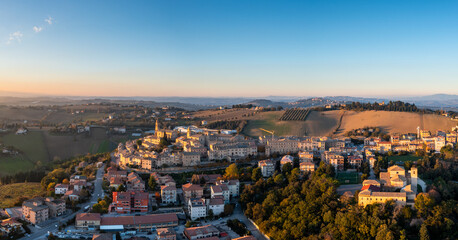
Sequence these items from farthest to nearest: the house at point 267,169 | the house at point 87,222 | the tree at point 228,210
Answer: the house at point 267,169
the tree at point 228,210
the house at point 87,222

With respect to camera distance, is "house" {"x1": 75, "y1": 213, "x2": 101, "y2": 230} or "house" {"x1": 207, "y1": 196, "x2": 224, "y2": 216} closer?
"house" {"x1": 75, "y1": 213, "x2": 101, "y2": 230}

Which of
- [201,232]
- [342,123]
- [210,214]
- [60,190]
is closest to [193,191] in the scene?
[210,214]

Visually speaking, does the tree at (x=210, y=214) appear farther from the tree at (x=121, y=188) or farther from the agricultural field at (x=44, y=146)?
the agricultural field at (x=44, y=146)

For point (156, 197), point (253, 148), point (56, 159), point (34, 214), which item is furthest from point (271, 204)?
point (56, 159)

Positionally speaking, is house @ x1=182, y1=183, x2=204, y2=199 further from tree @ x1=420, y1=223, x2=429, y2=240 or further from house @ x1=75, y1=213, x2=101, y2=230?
tree @ x1=420, y1=223, x2=429, y2=240

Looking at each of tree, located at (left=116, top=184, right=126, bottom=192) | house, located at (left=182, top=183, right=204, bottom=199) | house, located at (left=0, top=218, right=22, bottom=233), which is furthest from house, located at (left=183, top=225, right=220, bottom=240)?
house, located at (left=0, top=218, right=22, bottom=233)

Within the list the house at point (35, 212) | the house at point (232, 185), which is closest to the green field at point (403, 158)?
the house at point (232, 185)

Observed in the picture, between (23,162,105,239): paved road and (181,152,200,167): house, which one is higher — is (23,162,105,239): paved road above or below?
below
